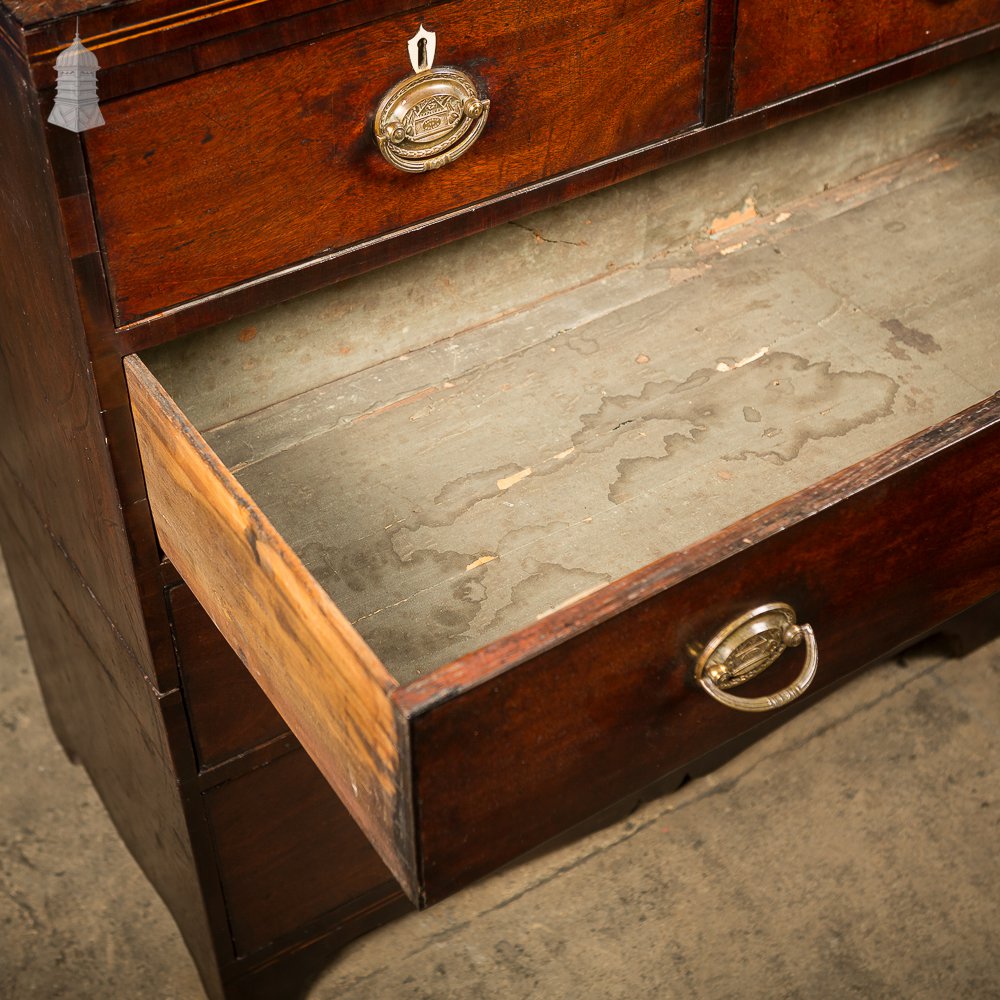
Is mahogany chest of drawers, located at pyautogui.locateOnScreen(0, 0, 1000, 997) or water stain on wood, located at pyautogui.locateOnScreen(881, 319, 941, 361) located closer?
mahogany chest of drawers, located at pyautogui.locateOnScreen(0, 0, 1000, 997)

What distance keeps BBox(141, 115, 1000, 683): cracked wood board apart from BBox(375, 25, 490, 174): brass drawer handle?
0.21 meters

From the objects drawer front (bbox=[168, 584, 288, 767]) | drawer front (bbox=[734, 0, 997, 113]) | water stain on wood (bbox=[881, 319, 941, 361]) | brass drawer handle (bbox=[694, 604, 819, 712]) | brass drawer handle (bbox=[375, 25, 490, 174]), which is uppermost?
brass drawer handle (bbox=[375, 25, 490, 174])

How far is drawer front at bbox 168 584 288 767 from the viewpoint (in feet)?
3.47

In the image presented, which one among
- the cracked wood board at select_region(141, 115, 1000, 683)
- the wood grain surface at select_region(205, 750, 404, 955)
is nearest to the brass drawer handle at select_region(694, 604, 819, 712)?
the cracked wood board at select_region(141, 115, 1000, 683)

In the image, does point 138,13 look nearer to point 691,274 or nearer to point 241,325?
point 241,325

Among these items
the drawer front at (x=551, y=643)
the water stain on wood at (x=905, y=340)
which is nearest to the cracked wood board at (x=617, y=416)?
the water stain on wood at (x=905, y=340)

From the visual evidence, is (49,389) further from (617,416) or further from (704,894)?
(704,894)

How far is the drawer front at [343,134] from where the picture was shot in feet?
2.72

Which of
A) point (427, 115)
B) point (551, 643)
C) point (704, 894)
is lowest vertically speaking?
point (704, 894)

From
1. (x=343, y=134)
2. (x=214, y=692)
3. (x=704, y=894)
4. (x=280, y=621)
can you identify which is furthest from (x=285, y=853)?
(x=343, y=134)

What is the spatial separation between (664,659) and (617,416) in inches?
12.3

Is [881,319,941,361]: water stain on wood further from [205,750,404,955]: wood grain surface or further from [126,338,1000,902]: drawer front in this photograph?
[205,750,404,955]: wood grain surface

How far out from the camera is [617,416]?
1.09 meters

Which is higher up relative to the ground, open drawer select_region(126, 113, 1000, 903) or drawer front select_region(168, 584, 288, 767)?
open drawer select_region(126, 113, 1000, 903)
